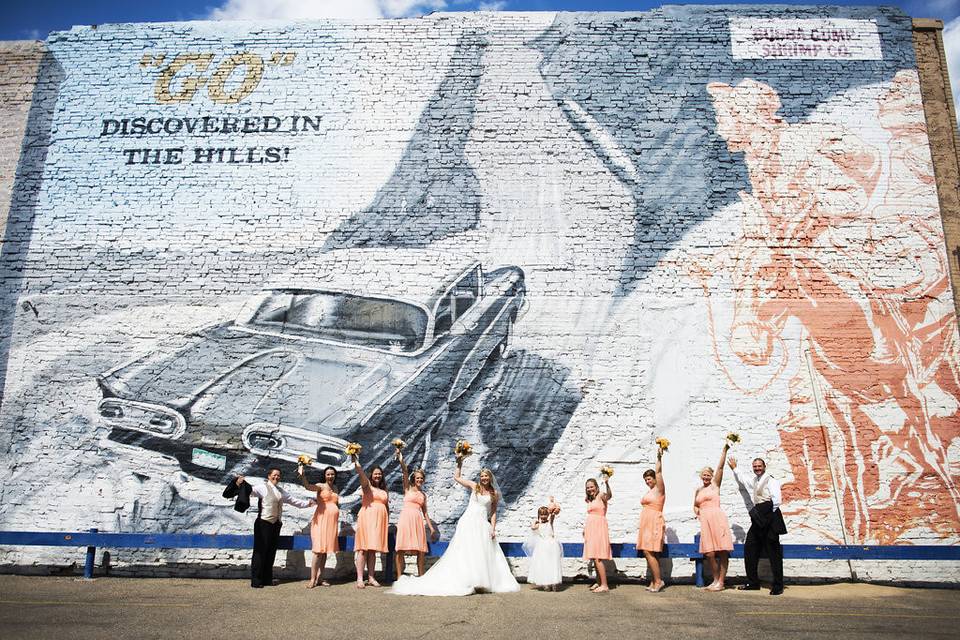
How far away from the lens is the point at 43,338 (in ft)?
29.1

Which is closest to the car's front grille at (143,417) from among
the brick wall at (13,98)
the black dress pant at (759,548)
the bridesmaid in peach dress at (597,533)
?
the brick wall at (13,98)

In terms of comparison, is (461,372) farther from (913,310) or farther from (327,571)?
(913,310)

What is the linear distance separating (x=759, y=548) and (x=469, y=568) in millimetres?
3252

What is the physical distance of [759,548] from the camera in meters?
7.57

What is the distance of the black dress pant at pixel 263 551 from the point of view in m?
7.23

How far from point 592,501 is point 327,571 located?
10.3 feet

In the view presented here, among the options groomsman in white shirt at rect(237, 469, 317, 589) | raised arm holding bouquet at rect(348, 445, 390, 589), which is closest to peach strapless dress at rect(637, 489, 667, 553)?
raised arm holding bouquet at rect(348, 445, 390, 589)

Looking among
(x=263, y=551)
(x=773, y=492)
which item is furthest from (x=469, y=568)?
(x=773, y=492)

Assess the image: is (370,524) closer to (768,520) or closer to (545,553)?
(545,553)

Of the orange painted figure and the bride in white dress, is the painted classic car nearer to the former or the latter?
the bride in white dress

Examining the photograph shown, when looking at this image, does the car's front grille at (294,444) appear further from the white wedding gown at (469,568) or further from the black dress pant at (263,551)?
the white wedding gown at (469,568)

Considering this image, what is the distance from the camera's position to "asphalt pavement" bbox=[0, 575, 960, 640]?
4.91 meters

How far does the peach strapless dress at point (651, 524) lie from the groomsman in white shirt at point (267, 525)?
362cm

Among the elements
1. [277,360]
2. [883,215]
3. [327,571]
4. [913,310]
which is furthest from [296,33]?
[913,310]
